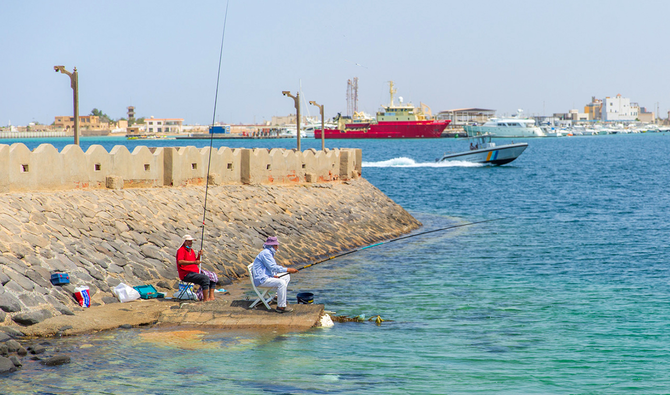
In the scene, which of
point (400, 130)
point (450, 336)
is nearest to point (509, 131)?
point (400, 130)

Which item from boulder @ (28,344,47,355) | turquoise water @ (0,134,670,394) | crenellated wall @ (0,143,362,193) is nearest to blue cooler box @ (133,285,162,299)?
→ turquoise water @ (0,134,670,394)

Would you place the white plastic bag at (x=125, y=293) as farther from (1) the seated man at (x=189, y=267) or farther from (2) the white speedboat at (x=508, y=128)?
(2) the white speedboat at (x=508, y=128)

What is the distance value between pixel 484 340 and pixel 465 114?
191236 millimetres

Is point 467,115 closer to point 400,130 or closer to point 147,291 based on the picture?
point 400,130

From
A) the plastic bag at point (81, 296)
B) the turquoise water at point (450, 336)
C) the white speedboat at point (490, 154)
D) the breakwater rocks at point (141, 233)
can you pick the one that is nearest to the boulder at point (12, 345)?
the turquoise water at point (450, 336)

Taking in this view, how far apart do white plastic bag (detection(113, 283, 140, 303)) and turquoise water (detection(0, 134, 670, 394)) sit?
1.41m

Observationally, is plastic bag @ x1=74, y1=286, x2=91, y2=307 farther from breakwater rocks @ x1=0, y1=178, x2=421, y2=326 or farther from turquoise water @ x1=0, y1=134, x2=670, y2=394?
turquoise water @ x1=0, y1=134, x2=670, y2=394

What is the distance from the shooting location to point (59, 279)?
11531 mm

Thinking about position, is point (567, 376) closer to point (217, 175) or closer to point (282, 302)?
point (282, 302)

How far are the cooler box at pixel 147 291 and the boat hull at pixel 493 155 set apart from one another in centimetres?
5537

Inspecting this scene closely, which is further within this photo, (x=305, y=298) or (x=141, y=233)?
(x=141, y=233)

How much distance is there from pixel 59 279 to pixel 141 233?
3391 mm

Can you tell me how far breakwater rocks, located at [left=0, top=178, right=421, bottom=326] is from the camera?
37.6ft

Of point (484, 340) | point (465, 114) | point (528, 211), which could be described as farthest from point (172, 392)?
point (465, 114)
